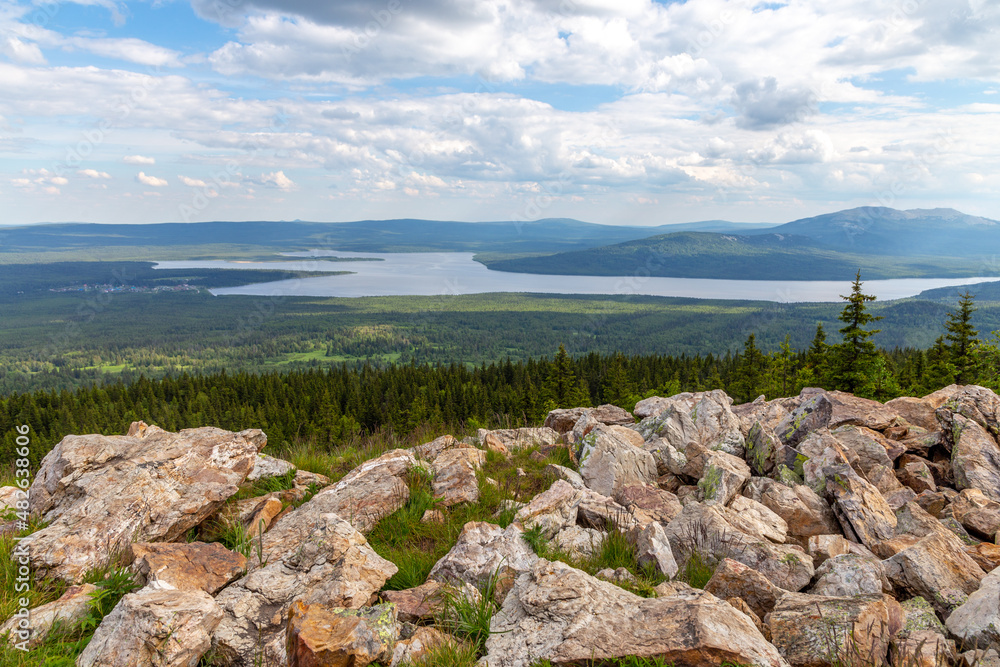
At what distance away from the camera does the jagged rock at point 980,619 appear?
4.43 m

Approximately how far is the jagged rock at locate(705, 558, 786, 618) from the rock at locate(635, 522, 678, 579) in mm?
481

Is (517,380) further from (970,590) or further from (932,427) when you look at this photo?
(970,590)

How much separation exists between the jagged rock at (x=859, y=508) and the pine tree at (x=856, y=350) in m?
20.1

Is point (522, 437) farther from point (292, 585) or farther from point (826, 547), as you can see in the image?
point (292, 585)

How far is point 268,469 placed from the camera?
30.3 ft

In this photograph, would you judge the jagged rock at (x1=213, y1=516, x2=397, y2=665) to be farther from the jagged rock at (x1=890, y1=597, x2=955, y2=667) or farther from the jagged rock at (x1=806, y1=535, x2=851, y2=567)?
the jagged rock at (x1=806, y1=535, x2=851, y2=567)

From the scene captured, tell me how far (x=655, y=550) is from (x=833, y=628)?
1.90 meters

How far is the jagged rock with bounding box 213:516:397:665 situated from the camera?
4.95m

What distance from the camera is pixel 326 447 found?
1293cm

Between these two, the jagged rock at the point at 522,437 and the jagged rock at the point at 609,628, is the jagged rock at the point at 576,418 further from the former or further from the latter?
the jagged rock at the point at 609,628

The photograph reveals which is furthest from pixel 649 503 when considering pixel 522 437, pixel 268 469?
pixel 268 469

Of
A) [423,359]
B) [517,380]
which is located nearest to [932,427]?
[517,380]

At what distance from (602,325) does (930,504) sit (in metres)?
186

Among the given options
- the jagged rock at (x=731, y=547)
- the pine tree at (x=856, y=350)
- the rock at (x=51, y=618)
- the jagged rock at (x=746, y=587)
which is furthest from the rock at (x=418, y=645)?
the pine tree at (x=856, y=350)
